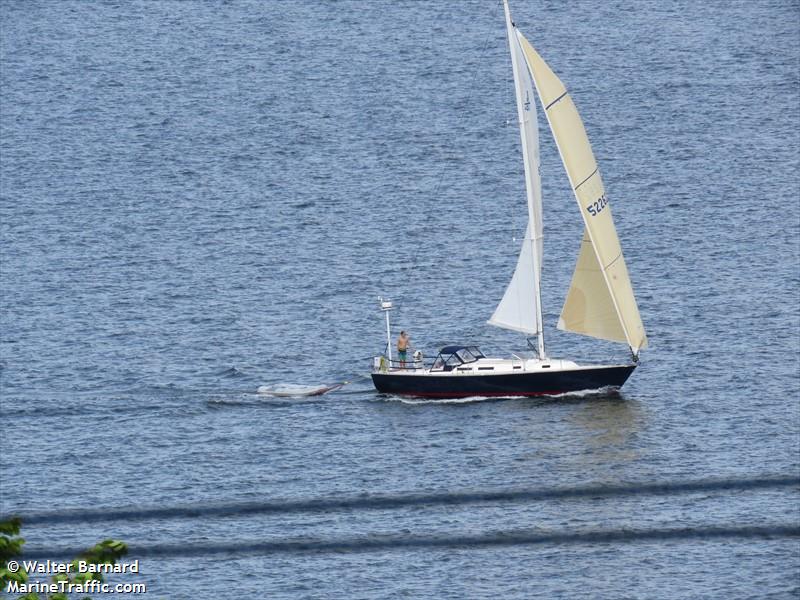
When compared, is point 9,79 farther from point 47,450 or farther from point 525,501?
point 525,501

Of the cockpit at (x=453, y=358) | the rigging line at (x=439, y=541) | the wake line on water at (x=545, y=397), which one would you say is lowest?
the rigging line at (x=439, y=541)

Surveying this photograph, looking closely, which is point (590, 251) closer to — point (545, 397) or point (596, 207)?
point (596, 207)

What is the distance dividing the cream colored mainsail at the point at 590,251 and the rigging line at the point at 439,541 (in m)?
21.6

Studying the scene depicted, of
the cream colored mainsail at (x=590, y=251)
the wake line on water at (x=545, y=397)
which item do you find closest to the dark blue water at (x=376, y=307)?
the wake line on water at (x=545, y=397)

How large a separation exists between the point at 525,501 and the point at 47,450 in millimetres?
26699

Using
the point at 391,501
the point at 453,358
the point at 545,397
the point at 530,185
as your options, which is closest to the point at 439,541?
the point at 391,501

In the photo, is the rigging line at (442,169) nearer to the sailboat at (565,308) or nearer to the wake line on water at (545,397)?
the sailboat at (565,308)

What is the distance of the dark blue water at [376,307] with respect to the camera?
87438mm

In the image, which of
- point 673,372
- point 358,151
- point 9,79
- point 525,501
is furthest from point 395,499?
point 9,79

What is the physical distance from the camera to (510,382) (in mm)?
106000

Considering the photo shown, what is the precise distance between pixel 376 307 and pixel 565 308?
77.0 feet

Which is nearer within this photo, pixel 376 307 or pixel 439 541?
pixel 439 541

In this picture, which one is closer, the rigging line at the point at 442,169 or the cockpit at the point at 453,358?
the cockpit at the point at 453,358

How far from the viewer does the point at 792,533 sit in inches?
3378
